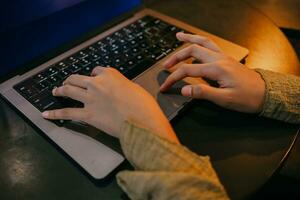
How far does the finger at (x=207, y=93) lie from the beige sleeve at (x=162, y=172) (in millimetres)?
142

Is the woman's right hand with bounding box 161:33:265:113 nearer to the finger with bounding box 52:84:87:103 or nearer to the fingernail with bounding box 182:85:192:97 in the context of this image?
the fingernail with bounding box 182:85:192:97

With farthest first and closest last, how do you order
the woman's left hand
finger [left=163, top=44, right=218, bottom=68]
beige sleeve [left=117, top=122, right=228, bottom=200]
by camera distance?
finger [left=163, top=44, right=218, bottom=68], the woman's left hand, beige sleeve [left=117, top=122, right=228, bottom=200]

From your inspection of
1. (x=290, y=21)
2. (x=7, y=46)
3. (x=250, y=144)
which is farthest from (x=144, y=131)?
(x=290, y=21)

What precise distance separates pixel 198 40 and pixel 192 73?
0.45 feet

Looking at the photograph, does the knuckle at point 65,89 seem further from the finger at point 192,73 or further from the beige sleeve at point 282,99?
the beige sleeve at point 282,99

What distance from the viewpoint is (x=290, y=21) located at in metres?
1.02

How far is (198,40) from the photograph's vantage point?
0.79 metres

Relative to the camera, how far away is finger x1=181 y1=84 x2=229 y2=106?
25.6 inches

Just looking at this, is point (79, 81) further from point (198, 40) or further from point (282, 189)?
point (282, 189)

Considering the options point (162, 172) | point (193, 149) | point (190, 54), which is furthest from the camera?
point (190, 54)

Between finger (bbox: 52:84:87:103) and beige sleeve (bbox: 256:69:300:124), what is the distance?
0.36 m

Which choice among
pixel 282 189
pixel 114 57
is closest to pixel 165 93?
pixel 114 57

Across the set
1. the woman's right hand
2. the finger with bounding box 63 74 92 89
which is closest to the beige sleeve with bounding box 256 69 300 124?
the woman's right hand

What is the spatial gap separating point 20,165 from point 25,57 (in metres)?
0.30
